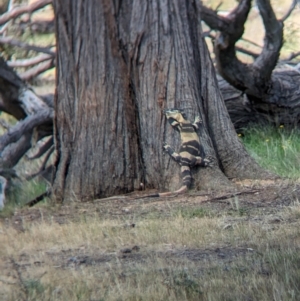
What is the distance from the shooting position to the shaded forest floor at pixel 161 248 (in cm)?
503

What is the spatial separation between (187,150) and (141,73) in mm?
943

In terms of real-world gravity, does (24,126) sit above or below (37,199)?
below

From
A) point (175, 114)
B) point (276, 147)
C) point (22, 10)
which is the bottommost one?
point (276, 147)

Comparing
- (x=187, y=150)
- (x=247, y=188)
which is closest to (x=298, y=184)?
(x=247, y=188)

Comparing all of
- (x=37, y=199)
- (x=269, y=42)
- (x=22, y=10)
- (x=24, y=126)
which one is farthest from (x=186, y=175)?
(x=22, y=10)

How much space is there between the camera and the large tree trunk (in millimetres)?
8430

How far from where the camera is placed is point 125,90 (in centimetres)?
848

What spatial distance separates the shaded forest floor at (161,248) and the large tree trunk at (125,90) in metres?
0.40

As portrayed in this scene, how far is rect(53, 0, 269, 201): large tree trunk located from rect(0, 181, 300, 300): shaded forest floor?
1.30ft

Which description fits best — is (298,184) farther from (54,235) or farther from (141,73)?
(54,235)

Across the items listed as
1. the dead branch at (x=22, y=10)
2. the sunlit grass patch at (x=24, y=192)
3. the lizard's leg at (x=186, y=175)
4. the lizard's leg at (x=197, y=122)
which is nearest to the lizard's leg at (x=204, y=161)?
the lizard's leg at (x=186, y=175)

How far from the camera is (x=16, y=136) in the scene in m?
Answer: 11.8

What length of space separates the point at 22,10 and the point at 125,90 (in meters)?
5.82

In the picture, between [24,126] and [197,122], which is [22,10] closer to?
[24,126]
